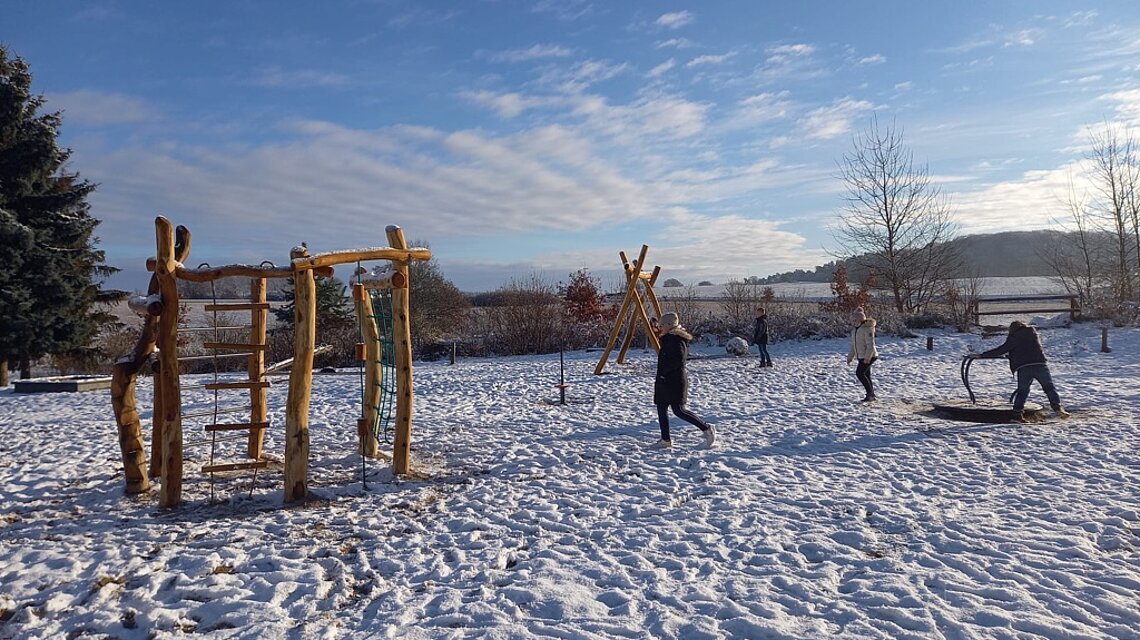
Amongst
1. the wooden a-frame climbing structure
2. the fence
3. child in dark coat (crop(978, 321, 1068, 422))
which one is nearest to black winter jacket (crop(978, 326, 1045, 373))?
child in dark coat (crop(978, 321, 1068, 422))

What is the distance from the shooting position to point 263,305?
733 cm

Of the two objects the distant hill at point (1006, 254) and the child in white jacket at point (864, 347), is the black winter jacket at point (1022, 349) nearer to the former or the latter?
the child in white jacket at point (864, 347)

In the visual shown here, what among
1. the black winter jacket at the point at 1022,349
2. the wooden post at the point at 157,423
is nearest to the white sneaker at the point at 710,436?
the black winter jacket at the point at 1022,349

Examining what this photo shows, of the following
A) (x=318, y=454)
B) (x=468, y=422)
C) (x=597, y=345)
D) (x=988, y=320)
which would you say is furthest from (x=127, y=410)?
(x=988, y=320)

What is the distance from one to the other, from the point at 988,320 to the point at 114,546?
3217 centimetres

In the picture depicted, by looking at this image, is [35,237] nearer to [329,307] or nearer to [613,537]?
[329,307]

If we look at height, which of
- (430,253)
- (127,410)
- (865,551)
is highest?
(430,253)

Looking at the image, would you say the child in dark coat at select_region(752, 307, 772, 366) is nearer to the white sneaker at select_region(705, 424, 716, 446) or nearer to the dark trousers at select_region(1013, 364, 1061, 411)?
the dark trousers at select_region(1013, 364, 1061, 411)

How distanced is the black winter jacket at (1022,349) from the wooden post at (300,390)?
29.6ft

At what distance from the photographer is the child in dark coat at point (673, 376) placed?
341 inches

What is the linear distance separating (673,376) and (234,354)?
16.7 feet

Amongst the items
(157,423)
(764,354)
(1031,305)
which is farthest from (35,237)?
(1031,305)

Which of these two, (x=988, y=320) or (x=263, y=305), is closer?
(x=263, y=305)

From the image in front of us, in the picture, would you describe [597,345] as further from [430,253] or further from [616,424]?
[430,253]
